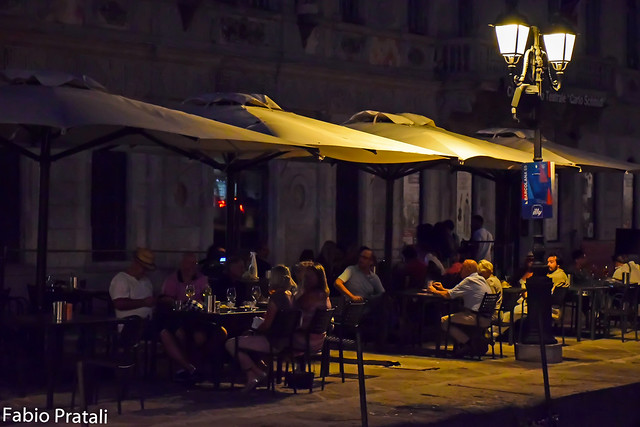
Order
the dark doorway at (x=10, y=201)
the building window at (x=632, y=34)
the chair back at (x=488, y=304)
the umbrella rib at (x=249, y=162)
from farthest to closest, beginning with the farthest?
the building window at (x=632, y=34), the dark doorway at (x=10, y=201), the chair back at (x=488, y=304), the umbrella rib at (x=249, y=162)

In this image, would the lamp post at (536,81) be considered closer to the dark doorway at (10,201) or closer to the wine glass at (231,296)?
the wine glass at (231,296)

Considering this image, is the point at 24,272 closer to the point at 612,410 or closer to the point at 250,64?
the point at 250,64

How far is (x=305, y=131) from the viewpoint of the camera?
579 inches

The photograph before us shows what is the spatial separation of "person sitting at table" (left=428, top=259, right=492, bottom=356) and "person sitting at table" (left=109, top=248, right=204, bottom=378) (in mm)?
4127

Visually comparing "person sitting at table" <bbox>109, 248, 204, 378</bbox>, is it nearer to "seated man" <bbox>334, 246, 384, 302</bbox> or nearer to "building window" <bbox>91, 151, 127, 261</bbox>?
"seated man" <bbox>334, 246, 384, 302</bbox>

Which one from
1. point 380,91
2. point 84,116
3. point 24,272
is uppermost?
point 380,91

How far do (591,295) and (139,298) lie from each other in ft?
26.5

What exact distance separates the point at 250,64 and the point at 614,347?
27.4ft

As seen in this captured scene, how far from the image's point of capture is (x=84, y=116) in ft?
39.9

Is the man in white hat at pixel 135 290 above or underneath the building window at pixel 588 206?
underneath

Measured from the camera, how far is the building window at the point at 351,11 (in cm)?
2609

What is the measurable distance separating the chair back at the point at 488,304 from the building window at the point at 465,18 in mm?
13722

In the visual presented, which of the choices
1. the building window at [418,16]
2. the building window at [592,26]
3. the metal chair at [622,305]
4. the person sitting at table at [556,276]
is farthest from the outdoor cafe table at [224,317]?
the building window at [592,26]

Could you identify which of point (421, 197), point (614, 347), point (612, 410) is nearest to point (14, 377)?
point (612, 410)
